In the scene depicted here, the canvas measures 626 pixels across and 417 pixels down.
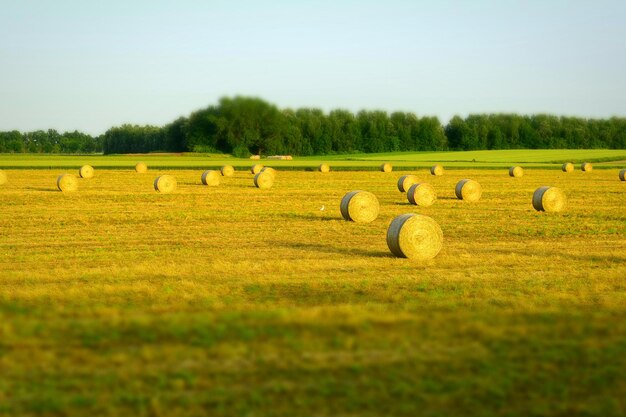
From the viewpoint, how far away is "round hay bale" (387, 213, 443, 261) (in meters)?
16.2

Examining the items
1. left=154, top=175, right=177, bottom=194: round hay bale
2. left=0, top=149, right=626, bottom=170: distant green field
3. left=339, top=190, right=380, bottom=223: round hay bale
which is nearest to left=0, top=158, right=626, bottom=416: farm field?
left=339, top=190, right=380, bottom=223: round hay bale

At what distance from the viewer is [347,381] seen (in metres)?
5.81

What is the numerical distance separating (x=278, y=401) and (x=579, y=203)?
26.9 metres

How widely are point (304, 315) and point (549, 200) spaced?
21.4 meters

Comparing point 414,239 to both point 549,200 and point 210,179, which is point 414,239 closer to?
point 549,200

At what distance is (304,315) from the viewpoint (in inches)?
275

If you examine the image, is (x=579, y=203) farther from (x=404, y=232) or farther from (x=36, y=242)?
(x=36, y=242)

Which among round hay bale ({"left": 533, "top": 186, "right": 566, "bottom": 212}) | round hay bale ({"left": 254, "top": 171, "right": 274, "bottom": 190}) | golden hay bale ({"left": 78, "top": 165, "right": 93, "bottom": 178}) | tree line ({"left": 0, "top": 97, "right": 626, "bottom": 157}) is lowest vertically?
round hay bale ({"left": 533, "top": 186, "right": 566, "bottom": 212})

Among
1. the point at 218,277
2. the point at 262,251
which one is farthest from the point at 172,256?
the point at 218,277

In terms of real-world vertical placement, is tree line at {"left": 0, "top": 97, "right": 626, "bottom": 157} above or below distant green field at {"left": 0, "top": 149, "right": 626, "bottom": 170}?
above

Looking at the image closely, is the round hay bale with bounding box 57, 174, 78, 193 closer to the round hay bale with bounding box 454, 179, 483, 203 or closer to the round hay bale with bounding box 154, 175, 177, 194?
the round hay bale with bounding box 154, 175, 177, 194

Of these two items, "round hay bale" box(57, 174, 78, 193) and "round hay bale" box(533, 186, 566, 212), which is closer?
"round hay bale" box(533, 186, 566, 212)

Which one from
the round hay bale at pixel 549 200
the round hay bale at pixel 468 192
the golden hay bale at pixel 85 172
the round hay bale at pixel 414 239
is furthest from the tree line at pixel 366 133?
the round hay bale at pixel 414 239

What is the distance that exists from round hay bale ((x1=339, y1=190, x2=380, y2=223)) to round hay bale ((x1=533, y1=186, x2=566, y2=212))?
637cm
